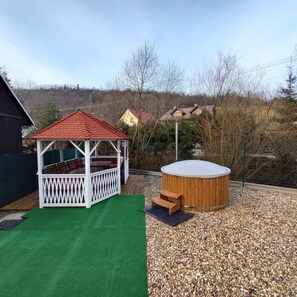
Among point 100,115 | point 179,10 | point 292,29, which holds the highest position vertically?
point 179,10

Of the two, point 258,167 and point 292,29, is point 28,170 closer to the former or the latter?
point 258,167

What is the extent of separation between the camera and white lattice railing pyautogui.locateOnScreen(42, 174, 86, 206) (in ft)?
19.7

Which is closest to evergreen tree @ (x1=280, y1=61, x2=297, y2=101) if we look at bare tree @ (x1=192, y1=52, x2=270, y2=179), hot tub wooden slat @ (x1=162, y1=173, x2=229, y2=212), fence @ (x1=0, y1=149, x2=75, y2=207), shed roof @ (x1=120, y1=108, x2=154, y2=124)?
bare tree @ (x1=192, y1=52, x2=270, y2=179)

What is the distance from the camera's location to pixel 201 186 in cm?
538

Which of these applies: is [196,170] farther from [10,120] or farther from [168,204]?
[10,120]

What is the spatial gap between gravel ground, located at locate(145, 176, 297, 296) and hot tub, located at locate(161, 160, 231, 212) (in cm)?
27

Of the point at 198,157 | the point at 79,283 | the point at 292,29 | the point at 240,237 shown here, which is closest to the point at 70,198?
the point at 79,283

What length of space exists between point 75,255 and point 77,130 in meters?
3.80

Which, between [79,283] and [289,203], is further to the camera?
[289,203]

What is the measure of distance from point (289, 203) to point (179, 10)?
361 inches

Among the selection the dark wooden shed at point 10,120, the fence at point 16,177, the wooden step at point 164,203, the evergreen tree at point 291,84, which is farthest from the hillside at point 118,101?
the fence at point 16,177

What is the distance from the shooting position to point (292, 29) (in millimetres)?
8336

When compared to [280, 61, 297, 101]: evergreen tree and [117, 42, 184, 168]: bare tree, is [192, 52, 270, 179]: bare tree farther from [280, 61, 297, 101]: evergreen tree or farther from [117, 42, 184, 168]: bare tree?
[117, 42, 184, 168]: bare tree

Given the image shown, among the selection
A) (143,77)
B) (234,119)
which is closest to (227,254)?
(234,119)
